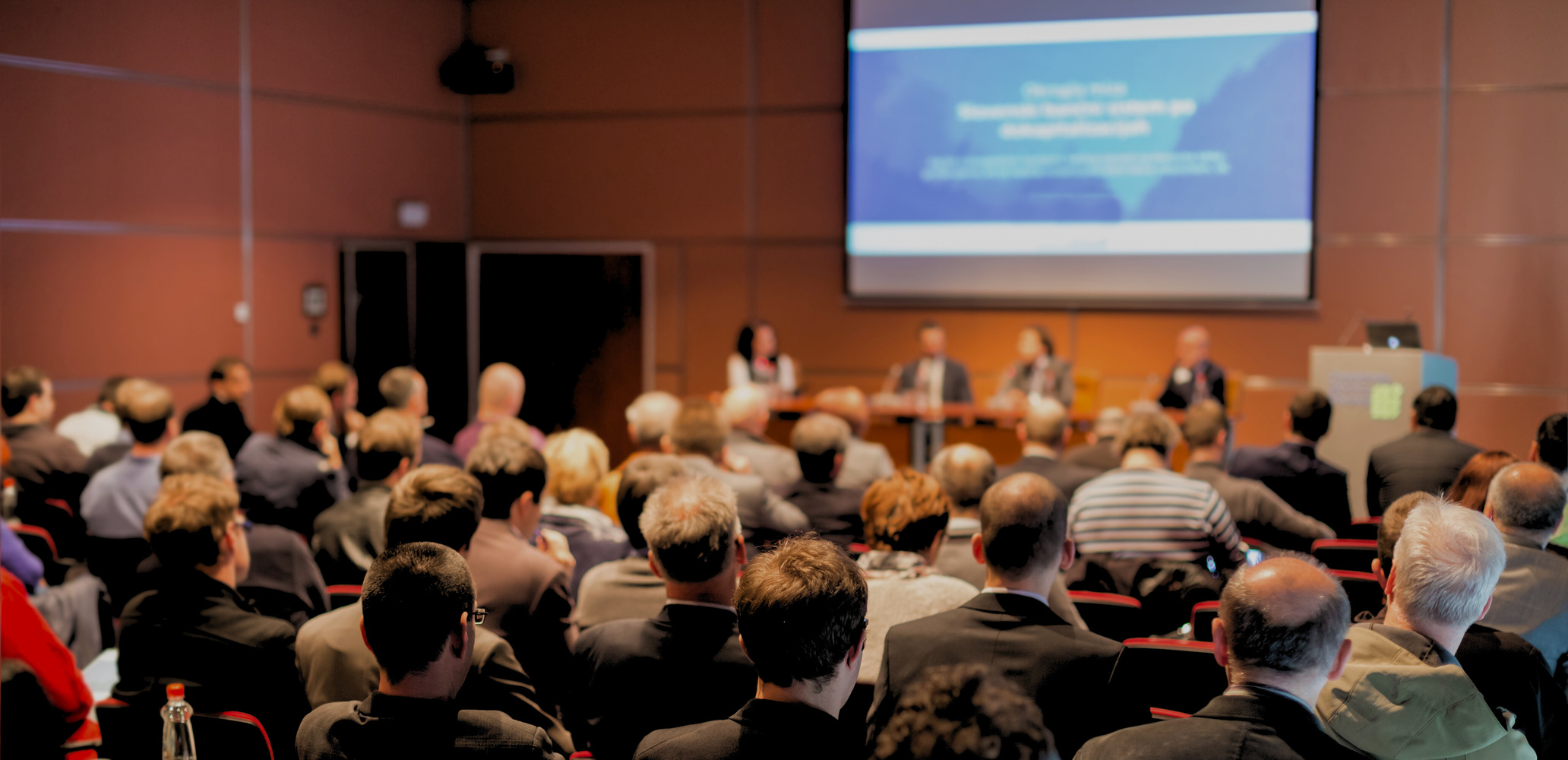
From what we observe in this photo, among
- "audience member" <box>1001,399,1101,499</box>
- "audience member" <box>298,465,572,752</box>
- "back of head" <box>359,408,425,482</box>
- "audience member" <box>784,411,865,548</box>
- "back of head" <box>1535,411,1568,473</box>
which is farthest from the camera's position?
"audience member" <box>1001,399,1101,499</box>

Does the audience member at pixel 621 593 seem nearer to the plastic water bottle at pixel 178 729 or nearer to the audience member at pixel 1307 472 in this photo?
the plastic water bottle at pixel 178 729

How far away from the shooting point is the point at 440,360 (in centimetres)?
1002

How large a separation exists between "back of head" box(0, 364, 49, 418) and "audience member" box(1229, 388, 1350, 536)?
545 cm

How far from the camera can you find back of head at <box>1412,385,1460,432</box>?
5.04 meters

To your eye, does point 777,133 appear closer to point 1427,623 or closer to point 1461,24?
point 1461,24

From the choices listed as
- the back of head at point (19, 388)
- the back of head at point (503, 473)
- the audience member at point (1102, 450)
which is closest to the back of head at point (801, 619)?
the back of head at point (503, 473)

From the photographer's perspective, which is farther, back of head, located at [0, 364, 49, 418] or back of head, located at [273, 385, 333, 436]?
back of head, located at [0, 364, 49, 418]

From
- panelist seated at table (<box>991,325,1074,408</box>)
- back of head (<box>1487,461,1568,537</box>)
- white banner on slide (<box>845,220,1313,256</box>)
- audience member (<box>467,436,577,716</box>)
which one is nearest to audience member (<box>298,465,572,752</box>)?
audience member (<box>467,436,577,716</box>)

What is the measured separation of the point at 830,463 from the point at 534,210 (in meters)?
6.51

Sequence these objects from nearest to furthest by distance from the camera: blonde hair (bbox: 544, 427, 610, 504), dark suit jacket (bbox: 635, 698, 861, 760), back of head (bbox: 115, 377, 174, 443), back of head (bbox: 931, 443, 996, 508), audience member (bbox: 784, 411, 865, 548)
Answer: dark suit jacket (bbox: 635, 698, 861, 760) < back of head (bbox: 931, 443, 996, 508) < blonde hair (bbox: 544, 427, 610, 504) < audience member (bbox: 784, 411, 865, 548) < back of head (bbox: 115, 377, 174, 443)

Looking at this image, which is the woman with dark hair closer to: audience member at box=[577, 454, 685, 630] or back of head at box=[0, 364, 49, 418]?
back of head at box=[0, 364, 49, 418]

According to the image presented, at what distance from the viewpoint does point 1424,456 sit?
4.95 meters

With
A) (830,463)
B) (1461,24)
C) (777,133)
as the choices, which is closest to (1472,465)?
(830,463)

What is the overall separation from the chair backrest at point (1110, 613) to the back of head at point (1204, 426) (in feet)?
5.28
